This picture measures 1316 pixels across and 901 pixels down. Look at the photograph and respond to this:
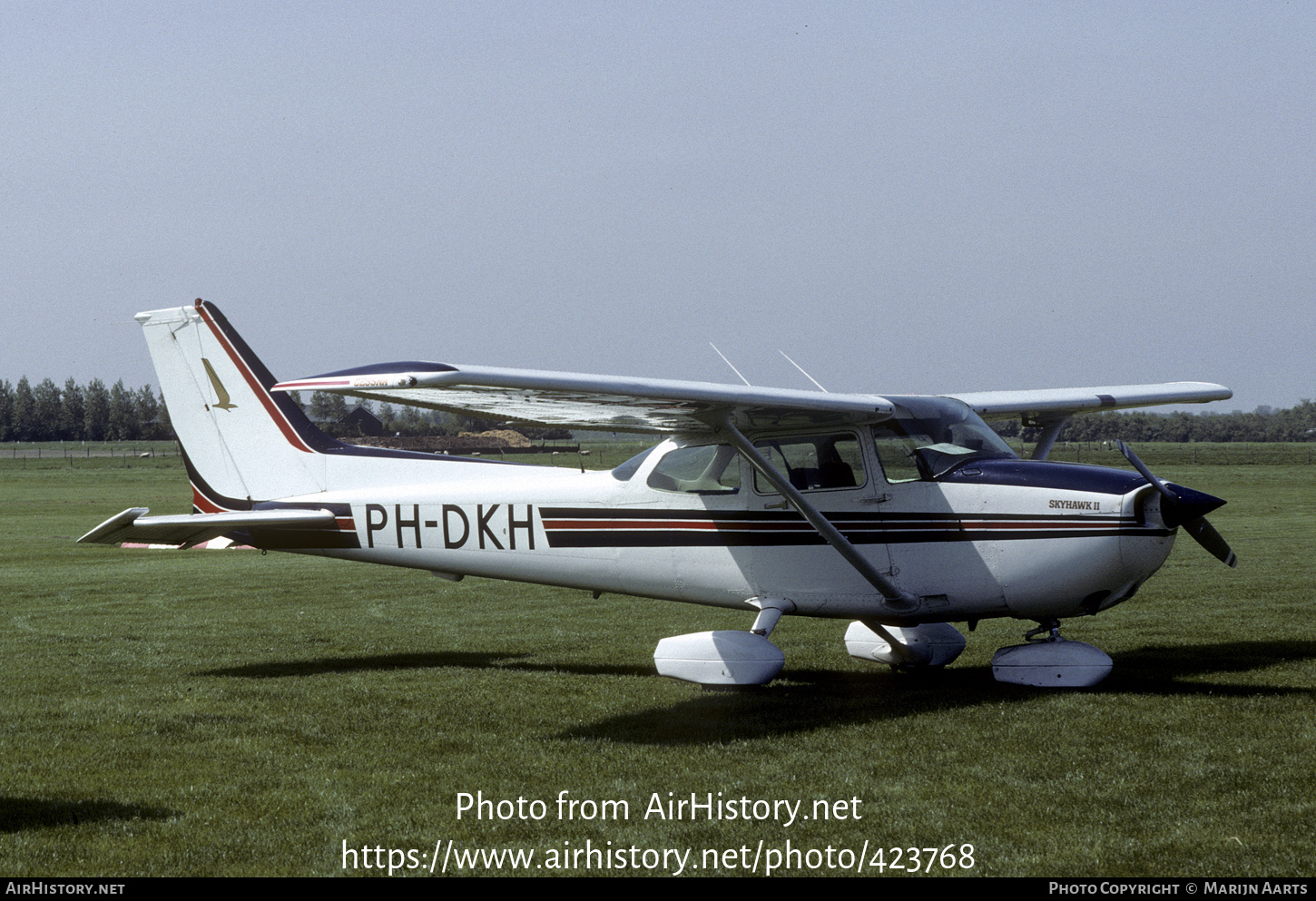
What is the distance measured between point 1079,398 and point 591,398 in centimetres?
573

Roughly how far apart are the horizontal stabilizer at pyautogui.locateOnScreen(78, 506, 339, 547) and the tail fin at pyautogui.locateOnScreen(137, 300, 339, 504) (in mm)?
529

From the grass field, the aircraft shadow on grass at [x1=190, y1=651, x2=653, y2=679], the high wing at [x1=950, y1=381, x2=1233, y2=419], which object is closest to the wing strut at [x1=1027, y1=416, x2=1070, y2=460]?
the high wing at [x1=950, y1=381, x2=1233, y2=419]

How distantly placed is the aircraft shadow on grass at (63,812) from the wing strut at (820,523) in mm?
4707

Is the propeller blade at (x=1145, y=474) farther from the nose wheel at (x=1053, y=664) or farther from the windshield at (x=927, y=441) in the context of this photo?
the nose wheel at (x=1053, y=664)

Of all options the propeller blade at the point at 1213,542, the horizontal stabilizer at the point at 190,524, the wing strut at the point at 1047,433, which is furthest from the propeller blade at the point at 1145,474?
the horizontal stabilizer at the point at 190,524

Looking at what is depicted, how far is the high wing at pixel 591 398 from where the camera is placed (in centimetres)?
702

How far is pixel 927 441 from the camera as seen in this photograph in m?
9.41

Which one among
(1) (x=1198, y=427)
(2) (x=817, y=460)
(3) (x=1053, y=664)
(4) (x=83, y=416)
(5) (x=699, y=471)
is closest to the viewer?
(3) (x=1053, y=664)

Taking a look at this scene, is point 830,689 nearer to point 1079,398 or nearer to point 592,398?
point 592,398

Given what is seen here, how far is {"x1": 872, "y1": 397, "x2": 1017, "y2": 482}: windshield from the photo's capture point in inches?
367

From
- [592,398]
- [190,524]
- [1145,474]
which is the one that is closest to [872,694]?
[1145,474]
